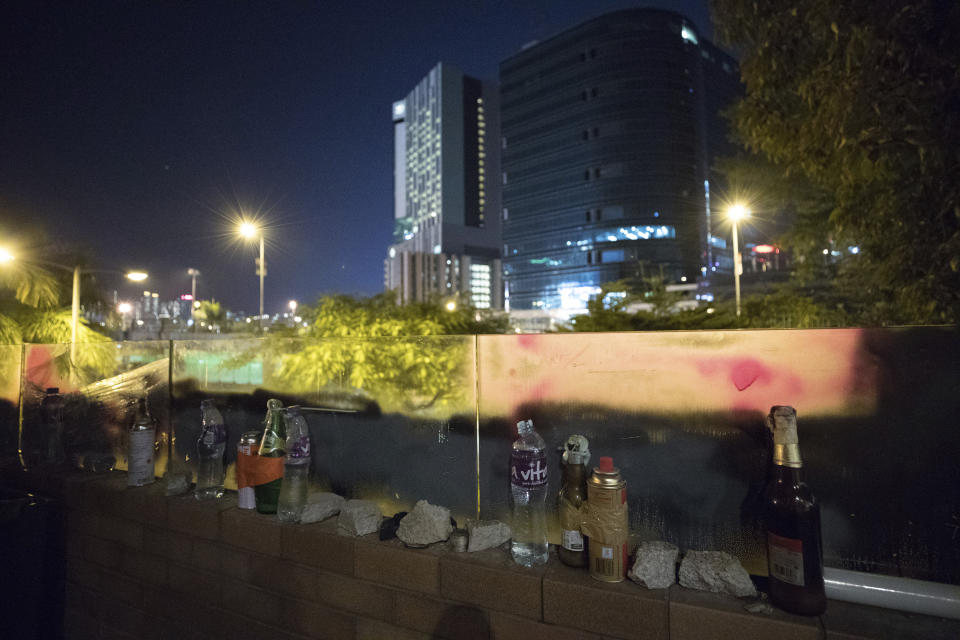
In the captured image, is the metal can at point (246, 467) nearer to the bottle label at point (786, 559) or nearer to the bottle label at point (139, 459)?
the bottle label at point (139, 459)

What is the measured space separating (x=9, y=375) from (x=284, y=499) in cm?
322

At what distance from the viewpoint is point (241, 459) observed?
2557 mm

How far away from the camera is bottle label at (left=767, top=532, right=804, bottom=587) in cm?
155

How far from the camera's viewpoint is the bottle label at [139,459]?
2986 millimetres

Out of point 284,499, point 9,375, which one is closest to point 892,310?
point 284,499

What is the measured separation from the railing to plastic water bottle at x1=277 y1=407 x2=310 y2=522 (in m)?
0.09

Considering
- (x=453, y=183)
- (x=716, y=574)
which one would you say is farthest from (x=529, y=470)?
(x=453, y=183)

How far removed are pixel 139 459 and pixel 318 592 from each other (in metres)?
1.64

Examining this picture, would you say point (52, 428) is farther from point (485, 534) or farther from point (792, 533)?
point (792, 533)

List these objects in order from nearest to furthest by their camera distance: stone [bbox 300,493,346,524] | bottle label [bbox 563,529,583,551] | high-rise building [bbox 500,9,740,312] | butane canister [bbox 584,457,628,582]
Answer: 1. butane canister [bbox 584,457,628,582]
2. bottle label [bbox 563,529,583,551]
3. stone [bbox 300,493,346,524]
4. high-rise building [bbox 500,9,740,312]

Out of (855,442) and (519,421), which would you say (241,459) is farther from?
(855,442)

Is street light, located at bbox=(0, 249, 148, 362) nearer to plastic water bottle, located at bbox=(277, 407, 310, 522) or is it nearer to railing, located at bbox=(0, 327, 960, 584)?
plastic water bottle, located at bbox=(277, 407, 310, 522)

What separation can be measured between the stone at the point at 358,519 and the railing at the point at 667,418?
17 cm

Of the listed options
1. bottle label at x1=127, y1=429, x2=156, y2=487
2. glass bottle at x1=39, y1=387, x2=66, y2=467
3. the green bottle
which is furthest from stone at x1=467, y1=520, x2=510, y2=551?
glass bottle at x1=39, y1=387, x2=66, y2=467
